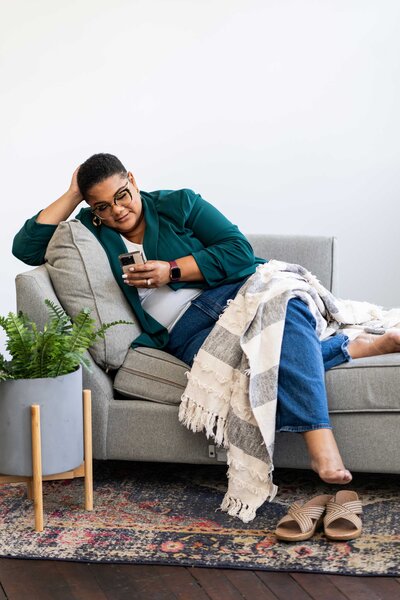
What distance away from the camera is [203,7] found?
385 cm

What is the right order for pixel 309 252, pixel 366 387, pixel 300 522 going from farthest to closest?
pixel 309 252 → pixel 366 387 → pixel 300 522

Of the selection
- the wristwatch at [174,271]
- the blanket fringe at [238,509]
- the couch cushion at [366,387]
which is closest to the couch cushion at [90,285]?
the wristwatch at [174,271]

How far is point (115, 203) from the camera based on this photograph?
276cm

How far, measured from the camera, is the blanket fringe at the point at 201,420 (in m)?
2.52

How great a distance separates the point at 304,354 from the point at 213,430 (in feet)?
1.19

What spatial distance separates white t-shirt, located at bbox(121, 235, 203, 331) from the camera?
2.80 meters

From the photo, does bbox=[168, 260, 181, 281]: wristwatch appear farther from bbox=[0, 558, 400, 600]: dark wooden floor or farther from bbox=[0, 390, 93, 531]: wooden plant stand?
bbox=[0, 558, 400, 600]: dark wooden floor

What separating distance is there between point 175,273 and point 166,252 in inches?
3.7

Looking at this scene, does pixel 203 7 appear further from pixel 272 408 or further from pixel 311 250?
pixel 272 408

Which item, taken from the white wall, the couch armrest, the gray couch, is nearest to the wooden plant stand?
the gray couch

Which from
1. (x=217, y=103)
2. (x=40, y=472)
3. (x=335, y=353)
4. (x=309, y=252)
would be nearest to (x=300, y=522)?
(x=335, y=353)

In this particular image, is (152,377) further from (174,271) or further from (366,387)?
(366,387)

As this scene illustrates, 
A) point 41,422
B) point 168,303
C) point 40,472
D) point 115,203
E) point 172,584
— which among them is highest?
point 115,203

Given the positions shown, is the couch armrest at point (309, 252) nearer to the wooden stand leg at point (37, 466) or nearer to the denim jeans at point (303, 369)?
the denim jeans at point (303, 369)
